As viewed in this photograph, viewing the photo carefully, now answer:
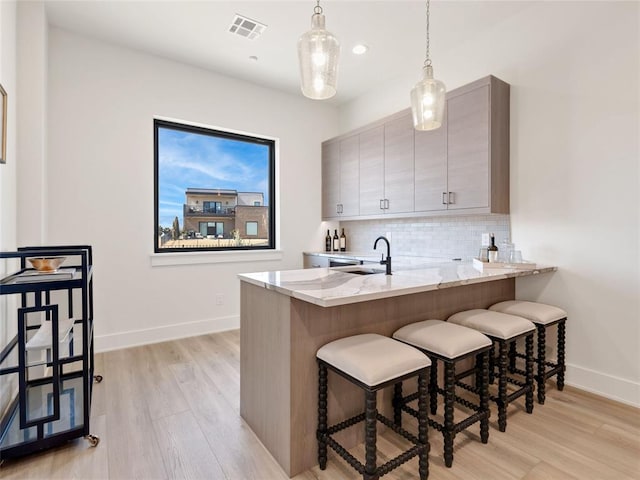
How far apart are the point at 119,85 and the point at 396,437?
3.76 m

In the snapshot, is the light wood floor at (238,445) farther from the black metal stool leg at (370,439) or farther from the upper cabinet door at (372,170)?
the upper cabinet door at (372,170)

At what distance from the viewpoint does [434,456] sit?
1.73m

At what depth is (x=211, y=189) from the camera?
3.98 metres

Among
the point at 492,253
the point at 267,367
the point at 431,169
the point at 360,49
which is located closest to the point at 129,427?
the point at 267,367

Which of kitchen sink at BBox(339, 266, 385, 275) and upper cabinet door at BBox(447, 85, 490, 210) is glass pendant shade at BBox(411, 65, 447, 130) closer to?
upper cabinet door at BBox(447, 85, 490, 210)

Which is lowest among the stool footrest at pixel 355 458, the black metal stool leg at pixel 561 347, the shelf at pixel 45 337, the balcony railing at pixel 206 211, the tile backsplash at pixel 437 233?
the stool footrest at pixel 355 458

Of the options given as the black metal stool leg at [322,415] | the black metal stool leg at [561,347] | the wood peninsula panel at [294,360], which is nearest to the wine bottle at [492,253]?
the black metal stool leg at [561,347]

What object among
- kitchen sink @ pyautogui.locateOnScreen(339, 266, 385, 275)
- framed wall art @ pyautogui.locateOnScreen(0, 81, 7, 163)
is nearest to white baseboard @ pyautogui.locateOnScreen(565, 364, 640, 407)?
kitchen sink @ pyautogui.locateOnScreen(339, 266, 385, 275)

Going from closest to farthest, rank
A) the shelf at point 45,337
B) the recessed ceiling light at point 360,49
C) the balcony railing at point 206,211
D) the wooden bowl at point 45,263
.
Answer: the shelf at point 45,337
the wooden bowl at point 45,263
the recessed ceiling light at point 360,49
the balcony railing at point 206,211

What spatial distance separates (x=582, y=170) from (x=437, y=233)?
1339 millimetres

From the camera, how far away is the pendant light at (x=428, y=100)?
205cm

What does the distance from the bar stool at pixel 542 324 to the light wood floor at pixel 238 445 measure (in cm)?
16

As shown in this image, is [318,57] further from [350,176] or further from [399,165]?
[350,176]

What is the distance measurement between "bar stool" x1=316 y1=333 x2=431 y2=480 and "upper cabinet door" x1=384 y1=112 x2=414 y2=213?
2013mm
